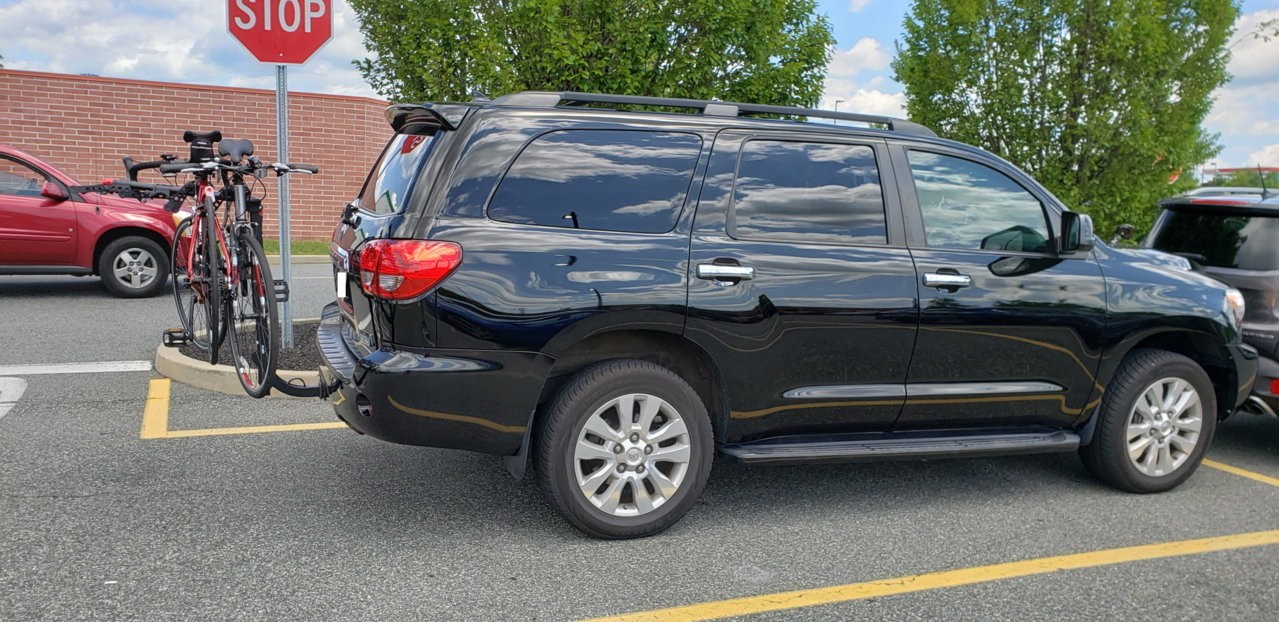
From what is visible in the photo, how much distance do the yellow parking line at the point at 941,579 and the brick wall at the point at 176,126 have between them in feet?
51.6

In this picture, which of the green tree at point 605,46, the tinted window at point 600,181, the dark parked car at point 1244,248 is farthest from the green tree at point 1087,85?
Result: the tinted window at point 600,181

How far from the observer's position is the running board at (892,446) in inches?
168

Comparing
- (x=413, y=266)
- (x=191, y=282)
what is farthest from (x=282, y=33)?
(x=413, y=266)

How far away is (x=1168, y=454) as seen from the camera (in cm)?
500

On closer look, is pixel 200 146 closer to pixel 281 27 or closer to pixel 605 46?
pixel 281 27

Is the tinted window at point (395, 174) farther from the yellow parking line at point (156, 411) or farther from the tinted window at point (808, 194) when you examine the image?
the yellow parking line at point (156, 411)

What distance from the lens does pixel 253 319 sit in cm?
512

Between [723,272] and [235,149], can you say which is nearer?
[723,272]

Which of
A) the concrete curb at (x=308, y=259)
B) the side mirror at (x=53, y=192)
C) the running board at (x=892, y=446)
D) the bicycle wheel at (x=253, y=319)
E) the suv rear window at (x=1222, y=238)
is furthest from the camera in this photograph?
the concrete curb at (x=308, y=259)

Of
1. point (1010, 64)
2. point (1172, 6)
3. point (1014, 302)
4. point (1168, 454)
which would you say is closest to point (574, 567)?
point (1014, 302)

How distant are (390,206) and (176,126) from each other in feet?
52.1

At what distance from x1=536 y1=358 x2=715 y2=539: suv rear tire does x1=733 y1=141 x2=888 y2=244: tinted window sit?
0.77 meters

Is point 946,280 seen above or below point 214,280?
above

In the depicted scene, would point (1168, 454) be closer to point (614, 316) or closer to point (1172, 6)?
point (614, 316)
